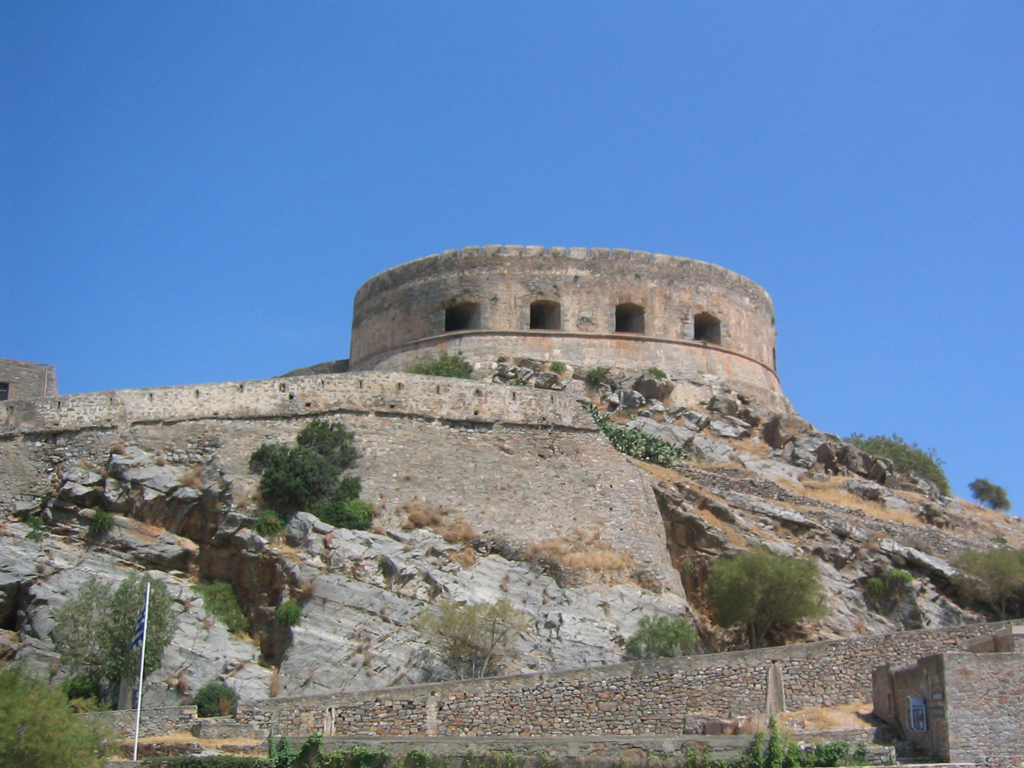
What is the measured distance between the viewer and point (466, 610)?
20828 millimetres

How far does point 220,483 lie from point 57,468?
3396mm

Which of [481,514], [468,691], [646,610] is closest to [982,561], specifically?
[646,610]

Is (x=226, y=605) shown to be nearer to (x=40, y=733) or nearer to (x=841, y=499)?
(x=40, y=733)

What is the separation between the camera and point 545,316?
1462 inches

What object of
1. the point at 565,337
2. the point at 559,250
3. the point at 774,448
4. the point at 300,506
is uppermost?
the point at 559,250

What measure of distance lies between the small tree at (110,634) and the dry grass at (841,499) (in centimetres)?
1502

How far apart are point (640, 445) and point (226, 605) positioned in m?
10.7

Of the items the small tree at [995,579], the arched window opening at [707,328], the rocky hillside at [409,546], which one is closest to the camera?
the rocky hillside at [409,546]

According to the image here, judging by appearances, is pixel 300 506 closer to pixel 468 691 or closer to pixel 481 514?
pixel 481 514

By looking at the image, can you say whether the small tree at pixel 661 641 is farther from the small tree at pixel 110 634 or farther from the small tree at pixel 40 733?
the small tree at pixel 40 733

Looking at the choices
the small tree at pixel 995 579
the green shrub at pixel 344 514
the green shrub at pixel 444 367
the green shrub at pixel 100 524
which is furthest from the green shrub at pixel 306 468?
the small tree at pixel 995 579

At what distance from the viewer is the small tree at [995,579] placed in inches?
1019

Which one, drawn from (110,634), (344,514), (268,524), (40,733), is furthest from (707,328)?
(40,733)

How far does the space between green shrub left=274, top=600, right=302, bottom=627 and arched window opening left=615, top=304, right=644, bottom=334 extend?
17.0 metres
